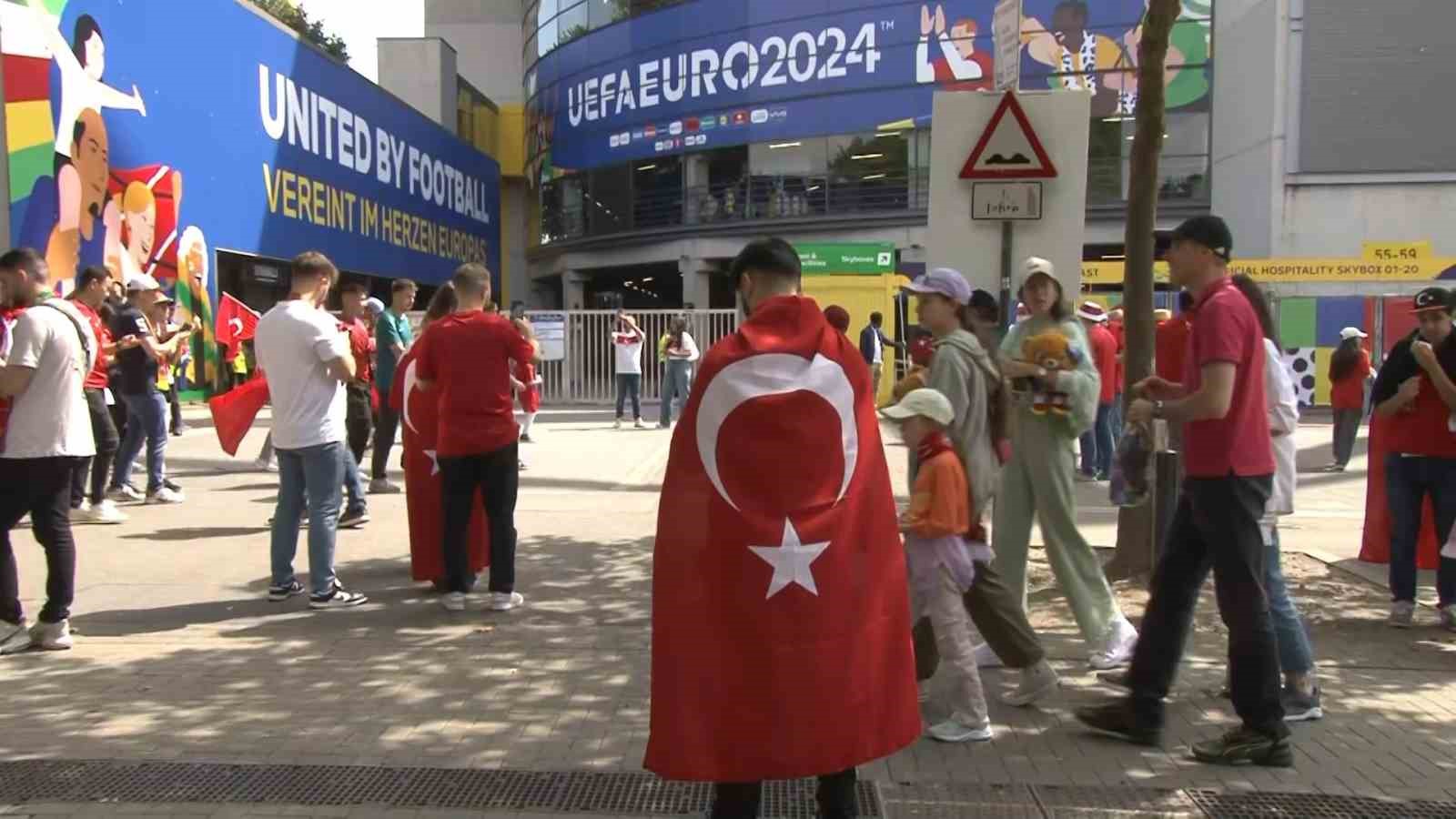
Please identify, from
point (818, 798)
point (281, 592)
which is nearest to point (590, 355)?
point (281, 592)

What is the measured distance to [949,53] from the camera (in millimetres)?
29047

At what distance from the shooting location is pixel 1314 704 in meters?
4.48

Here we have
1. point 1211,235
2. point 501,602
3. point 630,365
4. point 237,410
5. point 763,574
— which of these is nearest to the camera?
point 763,574

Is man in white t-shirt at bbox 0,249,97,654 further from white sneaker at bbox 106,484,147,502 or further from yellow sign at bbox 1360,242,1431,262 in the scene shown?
yellow sign at bbox 1360,242,1431,262

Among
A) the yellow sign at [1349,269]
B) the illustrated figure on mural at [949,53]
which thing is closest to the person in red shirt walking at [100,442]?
the yellow sign at [1349,269]

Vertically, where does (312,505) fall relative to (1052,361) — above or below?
below

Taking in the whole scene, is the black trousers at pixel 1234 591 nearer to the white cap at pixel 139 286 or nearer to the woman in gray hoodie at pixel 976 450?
the woman in gray hoodie at pixel 976 450

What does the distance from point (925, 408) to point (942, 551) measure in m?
0.53

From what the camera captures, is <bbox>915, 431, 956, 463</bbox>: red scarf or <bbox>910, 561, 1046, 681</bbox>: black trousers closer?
<bbox>915, 431, 956, 463</bbox>: red scarf

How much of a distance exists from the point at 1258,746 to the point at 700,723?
2158 millimetres

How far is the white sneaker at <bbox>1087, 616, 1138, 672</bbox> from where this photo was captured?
4.98 m

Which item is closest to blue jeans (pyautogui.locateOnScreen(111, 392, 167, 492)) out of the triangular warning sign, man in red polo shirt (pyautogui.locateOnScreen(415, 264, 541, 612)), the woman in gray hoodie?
man in red polo shirt (pyautogui.locateOnScreen(415, 264, 541, 612))

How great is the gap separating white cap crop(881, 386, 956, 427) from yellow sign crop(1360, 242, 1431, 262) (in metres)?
19.5

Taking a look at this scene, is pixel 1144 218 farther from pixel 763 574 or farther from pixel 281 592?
pixel 281 592
